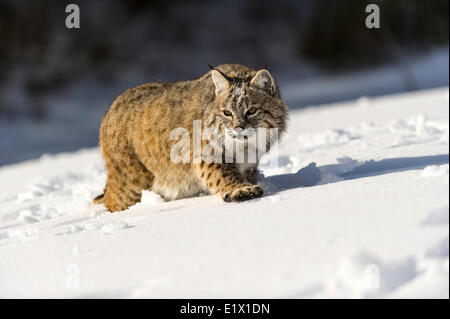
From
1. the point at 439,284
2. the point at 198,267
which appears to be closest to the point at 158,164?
the point at 198,267

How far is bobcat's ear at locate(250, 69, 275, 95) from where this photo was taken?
176 inches

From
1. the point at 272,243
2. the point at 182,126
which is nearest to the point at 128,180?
the point at 182,126

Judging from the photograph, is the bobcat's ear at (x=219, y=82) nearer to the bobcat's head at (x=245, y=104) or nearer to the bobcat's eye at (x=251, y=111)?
the bobcat's head at (x=245, y=104)

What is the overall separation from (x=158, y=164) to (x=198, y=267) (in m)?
2.09

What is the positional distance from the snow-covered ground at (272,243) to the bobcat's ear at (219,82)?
0.73 metres

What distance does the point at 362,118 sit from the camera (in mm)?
8672

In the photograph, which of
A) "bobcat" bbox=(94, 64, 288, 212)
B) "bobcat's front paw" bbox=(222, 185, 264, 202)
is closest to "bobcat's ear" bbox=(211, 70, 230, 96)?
"bobcat" bbox=(94, 64, 288, 212)

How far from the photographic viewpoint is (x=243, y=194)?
4.22 meters

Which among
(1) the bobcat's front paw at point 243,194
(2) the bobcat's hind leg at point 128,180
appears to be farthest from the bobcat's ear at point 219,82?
(2) the bobcat's hind leg at point 128,180

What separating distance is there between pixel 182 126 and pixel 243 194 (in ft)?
2.88

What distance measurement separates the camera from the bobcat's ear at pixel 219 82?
4480mm
